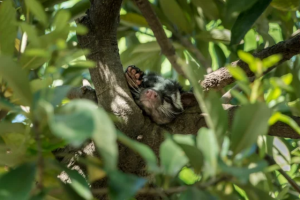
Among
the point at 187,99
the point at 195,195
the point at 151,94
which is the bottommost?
the point at 187,99

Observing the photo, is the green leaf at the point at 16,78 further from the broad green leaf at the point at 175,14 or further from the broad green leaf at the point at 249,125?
the broad green leaf at the point at 175,14

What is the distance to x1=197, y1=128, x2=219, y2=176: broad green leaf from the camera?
75cm

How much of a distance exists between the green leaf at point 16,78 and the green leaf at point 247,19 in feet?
3.46

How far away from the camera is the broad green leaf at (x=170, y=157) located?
76 centimetres

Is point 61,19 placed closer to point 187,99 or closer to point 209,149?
point 209,149

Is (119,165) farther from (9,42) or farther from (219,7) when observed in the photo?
(219,7)

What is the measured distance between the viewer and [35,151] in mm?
975

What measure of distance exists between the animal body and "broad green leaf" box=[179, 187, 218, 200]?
4.13 feet

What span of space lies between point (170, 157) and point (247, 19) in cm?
104

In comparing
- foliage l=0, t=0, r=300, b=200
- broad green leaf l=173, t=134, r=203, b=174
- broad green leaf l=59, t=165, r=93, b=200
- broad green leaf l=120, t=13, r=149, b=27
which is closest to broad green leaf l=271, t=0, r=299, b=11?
broad green leaf l=120, t=13, r=149, b=27

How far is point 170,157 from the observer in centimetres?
76

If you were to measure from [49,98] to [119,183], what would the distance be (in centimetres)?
20

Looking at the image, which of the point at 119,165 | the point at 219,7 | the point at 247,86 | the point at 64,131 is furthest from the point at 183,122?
the point at 64,131

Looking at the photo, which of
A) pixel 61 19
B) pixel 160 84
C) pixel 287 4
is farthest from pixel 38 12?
pixel 160 84
